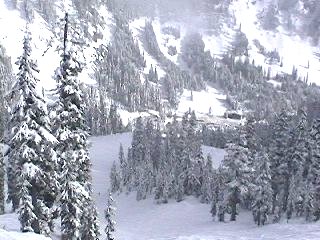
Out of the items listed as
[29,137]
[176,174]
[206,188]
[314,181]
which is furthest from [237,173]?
[29,137]

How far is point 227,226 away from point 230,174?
248 inches

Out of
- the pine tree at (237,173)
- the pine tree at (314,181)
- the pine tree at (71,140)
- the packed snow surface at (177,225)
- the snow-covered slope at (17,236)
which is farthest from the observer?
the pine tree at (237,173)

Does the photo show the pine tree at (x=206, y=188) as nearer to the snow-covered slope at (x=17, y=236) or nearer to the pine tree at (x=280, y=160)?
the pine tree at (x=280, y=160)

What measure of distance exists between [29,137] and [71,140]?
2517 millimetres

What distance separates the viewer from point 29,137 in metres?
30.9

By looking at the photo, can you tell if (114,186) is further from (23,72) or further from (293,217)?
(23,72)

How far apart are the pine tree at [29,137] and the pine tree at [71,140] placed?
0.93 meters

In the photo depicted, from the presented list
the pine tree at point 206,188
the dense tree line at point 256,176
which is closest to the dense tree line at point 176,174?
the pine tree at point 206,188

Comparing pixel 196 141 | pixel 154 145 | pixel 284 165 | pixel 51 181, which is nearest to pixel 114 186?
pixel 154 145

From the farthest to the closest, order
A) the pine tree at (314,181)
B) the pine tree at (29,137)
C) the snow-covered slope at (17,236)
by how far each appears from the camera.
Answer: the pine tree at (314,181) < the pine tree at (29,137) < the snow-covered slope at (17,236)

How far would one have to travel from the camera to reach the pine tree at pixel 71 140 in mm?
30312

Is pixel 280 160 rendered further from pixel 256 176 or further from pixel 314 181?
pixel 314 181

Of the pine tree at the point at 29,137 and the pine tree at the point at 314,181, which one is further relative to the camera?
the pine tree at the point at 314,181

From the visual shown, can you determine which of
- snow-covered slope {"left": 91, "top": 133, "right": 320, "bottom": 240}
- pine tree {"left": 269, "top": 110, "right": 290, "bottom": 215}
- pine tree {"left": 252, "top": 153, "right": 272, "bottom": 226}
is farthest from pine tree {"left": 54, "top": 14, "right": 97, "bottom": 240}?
pine tree {"left": 269, "top": 110, "right": 290, "bottom": 215}
